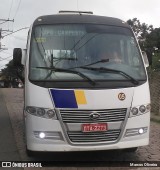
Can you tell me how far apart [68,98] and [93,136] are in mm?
747

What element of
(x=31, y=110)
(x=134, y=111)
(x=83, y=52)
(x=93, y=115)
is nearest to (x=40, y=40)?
(x=83, y=52)

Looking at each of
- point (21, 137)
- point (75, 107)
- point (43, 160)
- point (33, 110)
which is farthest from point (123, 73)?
point (21, 137)

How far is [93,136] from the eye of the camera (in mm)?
7070

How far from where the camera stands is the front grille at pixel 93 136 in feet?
23.1

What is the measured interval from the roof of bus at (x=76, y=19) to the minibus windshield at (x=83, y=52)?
123 mm

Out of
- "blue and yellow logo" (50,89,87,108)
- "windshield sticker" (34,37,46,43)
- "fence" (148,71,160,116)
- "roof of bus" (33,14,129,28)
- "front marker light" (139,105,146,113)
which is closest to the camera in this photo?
"blue and yellow logo" (50,89,87,108)

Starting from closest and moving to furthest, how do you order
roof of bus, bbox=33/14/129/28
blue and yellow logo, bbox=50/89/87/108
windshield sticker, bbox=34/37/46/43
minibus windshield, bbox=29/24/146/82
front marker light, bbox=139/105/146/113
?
blue and yellow logo, bbox=50/89/87/108 → front marker light, bbox=139/105/146/113 → minibus windshield, bbox=29/24/146/82 → windshield sticker, bbox=34/37/46/43 → roof of bus, bbox=33/14/129/28

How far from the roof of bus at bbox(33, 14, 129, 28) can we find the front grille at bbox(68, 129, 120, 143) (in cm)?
230

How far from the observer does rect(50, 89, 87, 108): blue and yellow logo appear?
696 centimetres

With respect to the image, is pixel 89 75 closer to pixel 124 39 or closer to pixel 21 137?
pixel 124 39

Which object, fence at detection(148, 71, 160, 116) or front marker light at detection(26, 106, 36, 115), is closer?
front marker light at detection(26, 106, 36, 115)

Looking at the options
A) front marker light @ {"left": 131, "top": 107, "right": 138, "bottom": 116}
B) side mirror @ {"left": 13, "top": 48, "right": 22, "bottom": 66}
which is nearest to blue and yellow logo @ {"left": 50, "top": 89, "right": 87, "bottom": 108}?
front marker light @ {"left": 131, "top": 107, "right": 138, "bottom": 116}

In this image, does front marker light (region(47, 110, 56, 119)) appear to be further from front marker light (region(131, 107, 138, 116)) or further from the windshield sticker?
the windshield sticker

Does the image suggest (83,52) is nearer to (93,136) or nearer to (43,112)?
(43,112)
